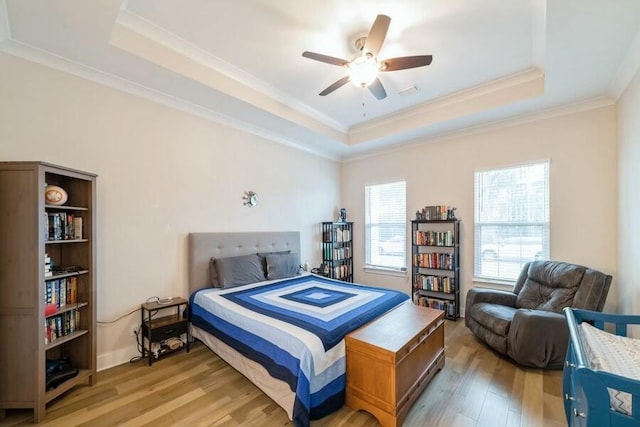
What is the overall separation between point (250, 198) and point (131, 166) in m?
1.48

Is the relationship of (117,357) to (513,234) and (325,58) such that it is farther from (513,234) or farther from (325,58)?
(513,234)

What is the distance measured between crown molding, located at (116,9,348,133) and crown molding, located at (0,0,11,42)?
0.64 meters

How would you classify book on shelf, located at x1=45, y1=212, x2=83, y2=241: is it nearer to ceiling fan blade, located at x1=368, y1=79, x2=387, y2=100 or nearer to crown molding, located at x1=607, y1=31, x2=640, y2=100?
ceiling fan blade, located at x1=368, y1=79, x2=387, y2=100

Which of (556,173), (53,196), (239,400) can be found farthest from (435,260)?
(53,196)

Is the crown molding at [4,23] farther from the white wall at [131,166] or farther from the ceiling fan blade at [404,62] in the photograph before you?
the ceiling fan blade at [404,62]

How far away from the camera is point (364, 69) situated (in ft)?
7.52

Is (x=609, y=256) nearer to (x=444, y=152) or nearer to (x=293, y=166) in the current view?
(x=444, y=152)

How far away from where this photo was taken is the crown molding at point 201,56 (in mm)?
2234

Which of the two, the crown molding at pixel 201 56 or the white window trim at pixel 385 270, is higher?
the crown molding at pixel 201 56

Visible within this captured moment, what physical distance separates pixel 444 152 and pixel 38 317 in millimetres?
4916

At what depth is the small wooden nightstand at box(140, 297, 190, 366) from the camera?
2643 millimetres

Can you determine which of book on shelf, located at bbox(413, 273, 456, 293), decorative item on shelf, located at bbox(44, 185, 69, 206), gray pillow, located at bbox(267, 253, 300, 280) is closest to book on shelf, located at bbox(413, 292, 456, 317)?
book on shelf, located at bbox(413, 273, 456, 293)

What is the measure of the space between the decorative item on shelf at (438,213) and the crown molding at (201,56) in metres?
2.34

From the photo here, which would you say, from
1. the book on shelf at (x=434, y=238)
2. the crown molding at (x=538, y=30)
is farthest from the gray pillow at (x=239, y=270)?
the crown molding at (x=538, y=30)
